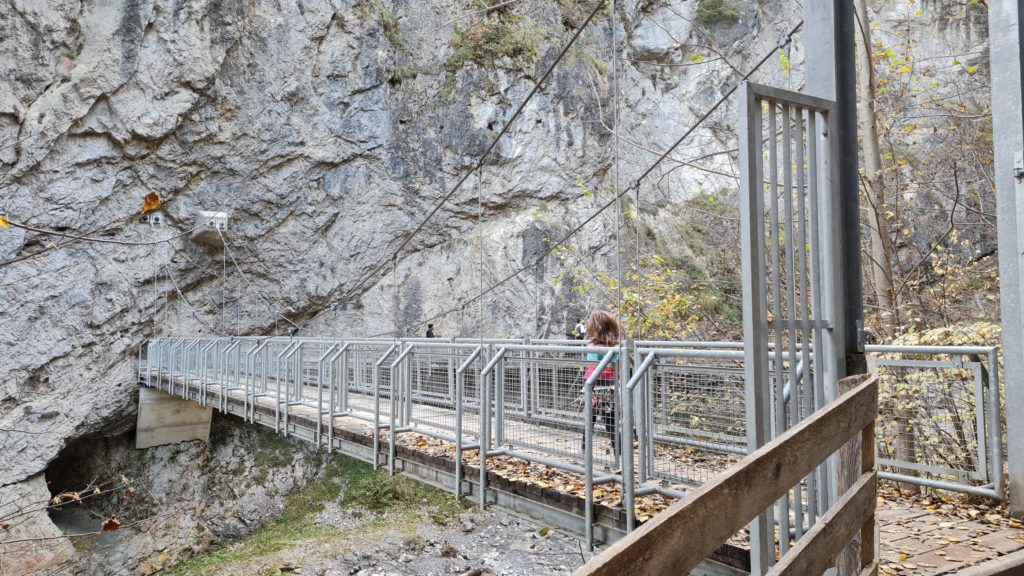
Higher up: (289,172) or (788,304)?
(289,172)

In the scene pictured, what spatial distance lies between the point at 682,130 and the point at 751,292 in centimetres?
2248

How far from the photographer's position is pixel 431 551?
10.3 meters

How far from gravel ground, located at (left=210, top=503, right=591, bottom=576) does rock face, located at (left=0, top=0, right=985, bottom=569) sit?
6.18 meters

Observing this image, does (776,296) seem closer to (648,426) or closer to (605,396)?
(648,426)

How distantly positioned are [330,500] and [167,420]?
545 cm

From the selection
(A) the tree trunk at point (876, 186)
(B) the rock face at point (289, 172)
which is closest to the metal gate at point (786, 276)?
(A) the tree trunk at point (876, 186)

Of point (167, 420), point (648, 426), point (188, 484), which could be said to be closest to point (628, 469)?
point (648, 426)

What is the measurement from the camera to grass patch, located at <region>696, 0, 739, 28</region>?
24125 millimetres

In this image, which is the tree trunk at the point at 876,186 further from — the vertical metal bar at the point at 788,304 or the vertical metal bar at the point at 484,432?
the vertical metal bar at the point at 788,304

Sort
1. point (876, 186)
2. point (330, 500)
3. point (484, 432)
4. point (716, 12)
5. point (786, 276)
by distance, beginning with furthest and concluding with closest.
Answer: point (716, 12) < point (330, 500) < point (876, 186) < point (484, 432) < point (786, 276)

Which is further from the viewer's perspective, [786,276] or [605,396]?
[605,396]

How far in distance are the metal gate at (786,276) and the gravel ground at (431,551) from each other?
7.13m

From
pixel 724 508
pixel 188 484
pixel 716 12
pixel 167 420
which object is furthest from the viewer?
pixel 716 12

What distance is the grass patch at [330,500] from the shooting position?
443 inches
